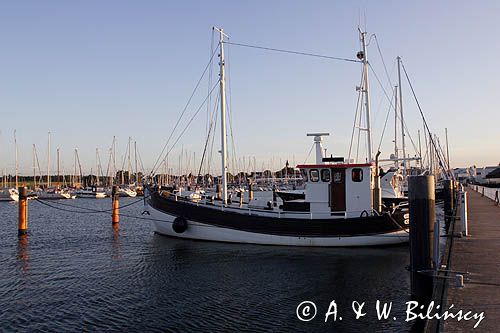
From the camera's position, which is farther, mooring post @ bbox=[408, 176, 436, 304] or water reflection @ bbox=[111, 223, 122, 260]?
water reflection @ bbox=[111, 223, 122, 260]

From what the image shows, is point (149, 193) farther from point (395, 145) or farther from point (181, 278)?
point (395, 145)

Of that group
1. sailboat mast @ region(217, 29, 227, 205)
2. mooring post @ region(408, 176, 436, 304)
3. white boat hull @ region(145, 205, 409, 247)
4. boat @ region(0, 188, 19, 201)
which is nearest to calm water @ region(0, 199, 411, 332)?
white boat hull @ region(145, 205, 409, 247)

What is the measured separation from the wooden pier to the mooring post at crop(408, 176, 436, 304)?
48 centimetres

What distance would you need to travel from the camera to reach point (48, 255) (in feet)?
60.6

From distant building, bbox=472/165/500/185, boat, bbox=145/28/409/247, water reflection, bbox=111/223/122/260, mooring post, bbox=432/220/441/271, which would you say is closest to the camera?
mooring post, bbox=432/220/441/271

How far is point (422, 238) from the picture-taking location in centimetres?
852

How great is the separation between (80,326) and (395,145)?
121 feet

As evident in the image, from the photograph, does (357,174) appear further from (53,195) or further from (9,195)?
(9,195)

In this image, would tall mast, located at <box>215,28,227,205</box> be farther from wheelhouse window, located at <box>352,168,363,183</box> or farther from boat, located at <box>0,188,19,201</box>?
boat, located at <box>0,188,19,201</box>

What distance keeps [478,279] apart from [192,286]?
24.1 ft

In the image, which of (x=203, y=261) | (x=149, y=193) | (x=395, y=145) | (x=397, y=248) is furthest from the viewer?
(x=395, y=145)

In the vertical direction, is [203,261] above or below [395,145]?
below

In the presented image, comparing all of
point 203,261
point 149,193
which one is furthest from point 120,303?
point 149,193

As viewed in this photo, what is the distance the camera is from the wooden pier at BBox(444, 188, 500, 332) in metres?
6.36
